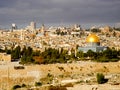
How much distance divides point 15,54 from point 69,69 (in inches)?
603

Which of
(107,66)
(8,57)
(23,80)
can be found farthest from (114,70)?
(8,57)

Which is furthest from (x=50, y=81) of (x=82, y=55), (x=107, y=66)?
(x=82, y=55)

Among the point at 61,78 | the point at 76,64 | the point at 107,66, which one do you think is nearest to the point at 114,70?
the point at 107,66

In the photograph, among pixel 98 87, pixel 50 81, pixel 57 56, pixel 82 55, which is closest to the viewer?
pixel 98 87

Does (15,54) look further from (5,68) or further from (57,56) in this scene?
(5,68)

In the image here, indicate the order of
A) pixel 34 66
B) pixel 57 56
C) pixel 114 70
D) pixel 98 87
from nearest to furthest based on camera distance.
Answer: pixel 98 87
pixel 34 66
pixel 114 70
pixel 57 56

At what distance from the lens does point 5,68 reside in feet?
104

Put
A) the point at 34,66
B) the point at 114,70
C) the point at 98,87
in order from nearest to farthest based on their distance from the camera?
the point at 98,87, the point at 34,66, the point at 114,70

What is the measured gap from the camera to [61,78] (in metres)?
31.4

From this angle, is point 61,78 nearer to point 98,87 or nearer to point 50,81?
point 50,81

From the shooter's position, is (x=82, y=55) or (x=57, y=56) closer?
(x=57, y=56)

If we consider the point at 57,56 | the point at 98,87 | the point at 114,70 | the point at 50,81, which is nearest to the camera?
the point at 98,87

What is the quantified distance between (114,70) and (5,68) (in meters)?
10.3

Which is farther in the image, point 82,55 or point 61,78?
point 82,55
